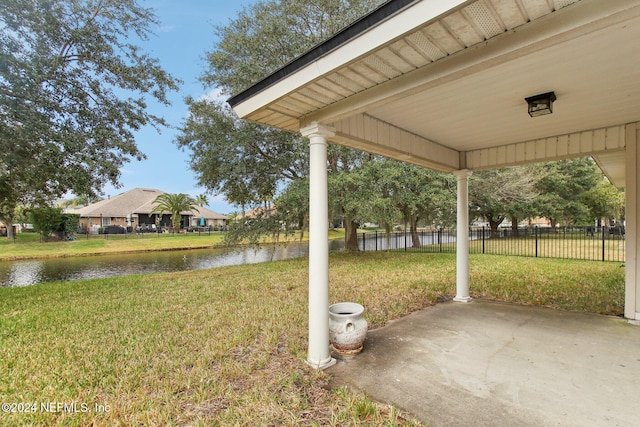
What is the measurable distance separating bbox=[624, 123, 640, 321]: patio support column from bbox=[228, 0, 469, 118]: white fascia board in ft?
12.5

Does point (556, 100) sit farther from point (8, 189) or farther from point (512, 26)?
point (8, 189)

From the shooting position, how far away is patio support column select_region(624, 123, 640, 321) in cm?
387

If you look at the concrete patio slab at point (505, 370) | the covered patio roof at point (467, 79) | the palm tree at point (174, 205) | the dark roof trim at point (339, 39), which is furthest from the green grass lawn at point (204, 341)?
the palm tree at point (174, 205)

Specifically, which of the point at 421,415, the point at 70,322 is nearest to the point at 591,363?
the point at 421,415

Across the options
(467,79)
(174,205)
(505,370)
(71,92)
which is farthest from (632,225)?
(174,205)

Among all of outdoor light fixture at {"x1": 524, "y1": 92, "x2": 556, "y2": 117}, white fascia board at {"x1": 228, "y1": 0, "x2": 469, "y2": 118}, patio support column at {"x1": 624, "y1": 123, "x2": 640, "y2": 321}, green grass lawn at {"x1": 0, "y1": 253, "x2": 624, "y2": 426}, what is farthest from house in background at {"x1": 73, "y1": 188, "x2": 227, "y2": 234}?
patio support column at {"x1": 624, "y1": 123, "x2": 640, "y2": 321}

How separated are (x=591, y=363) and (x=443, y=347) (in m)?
1.26

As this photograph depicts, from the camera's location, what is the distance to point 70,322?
14.8 ft

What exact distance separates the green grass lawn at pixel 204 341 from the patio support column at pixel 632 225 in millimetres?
536

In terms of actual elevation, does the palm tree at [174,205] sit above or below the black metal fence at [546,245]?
above

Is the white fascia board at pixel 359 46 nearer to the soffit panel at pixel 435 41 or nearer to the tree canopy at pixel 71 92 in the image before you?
the soffit panel at pixel 435 41

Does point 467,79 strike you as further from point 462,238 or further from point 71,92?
point 71,92

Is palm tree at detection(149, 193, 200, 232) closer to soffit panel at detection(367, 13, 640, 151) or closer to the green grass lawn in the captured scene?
the green grass lawn

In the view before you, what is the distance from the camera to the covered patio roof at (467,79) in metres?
1.74
